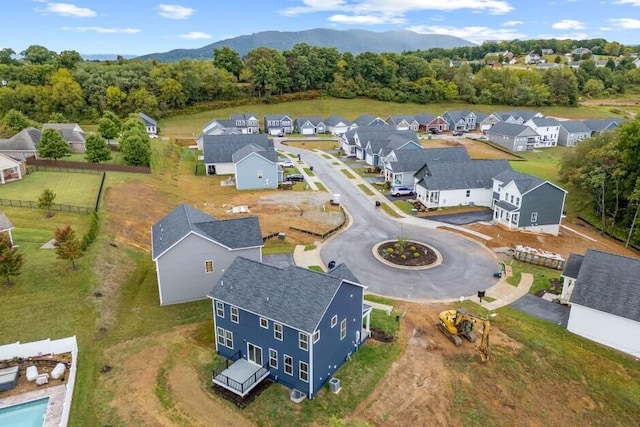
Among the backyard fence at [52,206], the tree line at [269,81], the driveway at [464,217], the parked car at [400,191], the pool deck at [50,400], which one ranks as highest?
the tree line at [269,81]

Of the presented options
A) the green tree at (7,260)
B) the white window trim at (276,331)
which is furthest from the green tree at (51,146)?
the white window trim at (276,331)

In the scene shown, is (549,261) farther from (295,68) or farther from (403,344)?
(295,68)

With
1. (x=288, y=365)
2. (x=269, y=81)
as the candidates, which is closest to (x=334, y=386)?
(x=288, y=365)

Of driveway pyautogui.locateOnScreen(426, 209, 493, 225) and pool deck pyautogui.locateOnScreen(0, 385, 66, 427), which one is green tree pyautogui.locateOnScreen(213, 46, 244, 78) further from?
pool deck pyautogui.locateOnScreen(0, 385, 66, 427)

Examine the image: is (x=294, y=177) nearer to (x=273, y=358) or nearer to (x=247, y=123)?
(x=273, y=358)

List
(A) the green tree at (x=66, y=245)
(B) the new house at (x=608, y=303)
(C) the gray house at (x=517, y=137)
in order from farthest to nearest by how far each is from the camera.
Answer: (C) the gray house at (x=517, y=137)
(A) the green tree at (x=66, y=245)
(B) the new house at (x=608, y=303)

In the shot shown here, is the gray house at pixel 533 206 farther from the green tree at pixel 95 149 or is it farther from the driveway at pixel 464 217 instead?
the green tree at pixel 95 149
